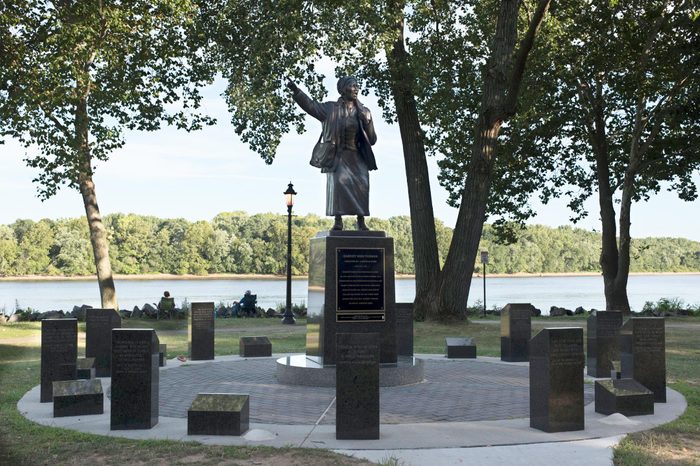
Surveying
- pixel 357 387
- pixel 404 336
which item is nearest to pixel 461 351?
pixel 404 336

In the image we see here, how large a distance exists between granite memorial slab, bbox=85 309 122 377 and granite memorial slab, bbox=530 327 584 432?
7.66 meters

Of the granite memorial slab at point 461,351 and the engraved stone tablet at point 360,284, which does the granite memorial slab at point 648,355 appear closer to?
the engraved stone tablet at point 360,284

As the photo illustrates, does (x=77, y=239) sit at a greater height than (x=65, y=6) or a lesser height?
lesser

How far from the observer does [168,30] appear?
27.2m

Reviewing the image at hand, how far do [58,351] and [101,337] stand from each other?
2.70 metres

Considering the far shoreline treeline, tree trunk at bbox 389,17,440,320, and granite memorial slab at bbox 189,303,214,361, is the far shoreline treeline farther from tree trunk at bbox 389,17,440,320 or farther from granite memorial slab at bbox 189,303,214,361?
granite memorial slab at bbox 189,303,214,361

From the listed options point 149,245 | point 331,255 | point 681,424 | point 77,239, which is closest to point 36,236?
point 77,239

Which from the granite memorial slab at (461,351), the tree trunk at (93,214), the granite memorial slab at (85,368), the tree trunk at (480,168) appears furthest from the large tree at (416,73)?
the granite memorial slab at (85,368)

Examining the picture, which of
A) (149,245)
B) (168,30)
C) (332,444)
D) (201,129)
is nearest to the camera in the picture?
(332,444)

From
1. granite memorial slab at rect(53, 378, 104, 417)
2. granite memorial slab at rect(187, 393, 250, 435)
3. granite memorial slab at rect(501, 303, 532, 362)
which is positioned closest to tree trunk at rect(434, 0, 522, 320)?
granite memorial slab at rect(501, 303, 532, 362)

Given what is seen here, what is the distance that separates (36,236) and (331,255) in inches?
2666

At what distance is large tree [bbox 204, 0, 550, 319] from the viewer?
23.1 meters

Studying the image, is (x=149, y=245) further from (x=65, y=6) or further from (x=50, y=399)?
(x=50, y=399)

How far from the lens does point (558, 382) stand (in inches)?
338
